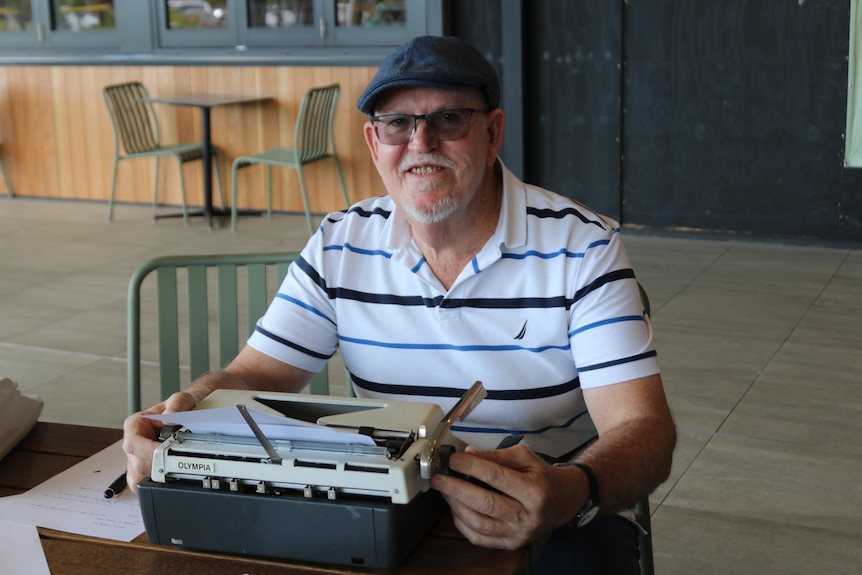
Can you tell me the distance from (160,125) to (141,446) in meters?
6.30

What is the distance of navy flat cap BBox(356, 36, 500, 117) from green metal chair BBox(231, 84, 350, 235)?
452 cm

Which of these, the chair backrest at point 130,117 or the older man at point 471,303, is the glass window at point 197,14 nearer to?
the chair backrest at point 130,117

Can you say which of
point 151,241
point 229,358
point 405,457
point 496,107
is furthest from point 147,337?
point 405,457

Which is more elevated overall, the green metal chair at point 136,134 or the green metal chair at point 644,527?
the green metal chair at point 136,134

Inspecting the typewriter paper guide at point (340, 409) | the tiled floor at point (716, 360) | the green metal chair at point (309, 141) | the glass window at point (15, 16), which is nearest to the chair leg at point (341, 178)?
the green metal chair at point (309, 141)

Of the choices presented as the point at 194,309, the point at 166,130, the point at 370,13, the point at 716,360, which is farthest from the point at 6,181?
the point at 194,309

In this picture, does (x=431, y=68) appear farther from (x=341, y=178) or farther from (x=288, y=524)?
(x=341, y=178)

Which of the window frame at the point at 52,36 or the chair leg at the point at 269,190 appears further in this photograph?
the window frame at the point at 52,36

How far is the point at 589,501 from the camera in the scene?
1272 mm

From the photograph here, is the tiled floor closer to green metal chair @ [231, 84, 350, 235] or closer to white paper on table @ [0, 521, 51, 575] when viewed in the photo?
green metal chair @ [231, 84, 350, 235]

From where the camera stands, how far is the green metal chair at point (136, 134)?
667 centimetres

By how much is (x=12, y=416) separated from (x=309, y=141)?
492cm

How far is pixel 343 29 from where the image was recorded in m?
6.64

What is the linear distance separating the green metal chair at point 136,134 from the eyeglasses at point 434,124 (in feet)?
17.4
